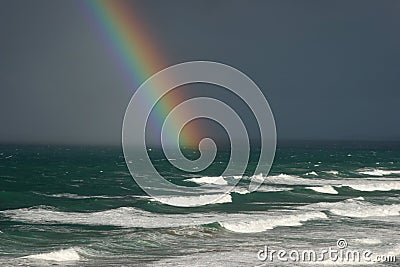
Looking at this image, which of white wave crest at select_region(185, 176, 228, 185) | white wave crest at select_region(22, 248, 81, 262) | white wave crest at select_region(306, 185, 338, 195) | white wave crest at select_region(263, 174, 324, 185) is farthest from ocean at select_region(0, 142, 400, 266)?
white wave crest at select_region(185, 176, 228, 185)

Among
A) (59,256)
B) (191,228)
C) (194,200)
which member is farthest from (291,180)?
(59,256)

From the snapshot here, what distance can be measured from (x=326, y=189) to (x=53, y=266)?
40.9m

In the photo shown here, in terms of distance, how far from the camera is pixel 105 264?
21938 millimetres

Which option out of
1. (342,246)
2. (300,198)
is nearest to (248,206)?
(300,198)

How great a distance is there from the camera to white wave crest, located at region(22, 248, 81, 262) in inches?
896

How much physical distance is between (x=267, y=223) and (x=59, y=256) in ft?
43.1

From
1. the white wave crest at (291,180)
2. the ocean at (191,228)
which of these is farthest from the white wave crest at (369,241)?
the white wave crest at (291,180)

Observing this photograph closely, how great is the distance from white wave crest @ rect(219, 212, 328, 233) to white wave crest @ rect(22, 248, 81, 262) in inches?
397

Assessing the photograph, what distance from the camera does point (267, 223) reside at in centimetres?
3281

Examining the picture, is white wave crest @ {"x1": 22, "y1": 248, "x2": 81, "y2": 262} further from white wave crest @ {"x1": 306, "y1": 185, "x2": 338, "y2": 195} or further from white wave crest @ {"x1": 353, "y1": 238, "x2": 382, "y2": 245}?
white wave crest @ {"x1": 306, "y1": 185, "x2": 338, "y2": 195}

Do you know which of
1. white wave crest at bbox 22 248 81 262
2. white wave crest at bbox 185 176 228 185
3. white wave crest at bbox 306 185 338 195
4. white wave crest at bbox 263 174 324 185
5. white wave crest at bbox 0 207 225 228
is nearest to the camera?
white wave crest at bbox 22 248 81 262

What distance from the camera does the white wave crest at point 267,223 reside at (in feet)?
103

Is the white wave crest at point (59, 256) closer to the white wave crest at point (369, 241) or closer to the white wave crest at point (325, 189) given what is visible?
the white wave crest at point (369, 241)

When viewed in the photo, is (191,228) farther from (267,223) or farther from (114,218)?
(114,218)
